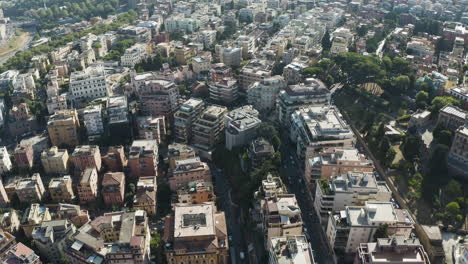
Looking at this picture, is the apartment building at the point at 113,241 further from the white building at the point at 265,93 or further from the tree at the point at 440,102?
the tree at the point at 440,102

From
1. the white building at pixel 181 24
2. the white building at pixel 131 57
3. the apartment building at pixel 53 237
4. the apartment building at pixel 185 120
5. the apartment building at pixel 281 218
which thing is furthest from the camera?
the white building at pixel 181 24

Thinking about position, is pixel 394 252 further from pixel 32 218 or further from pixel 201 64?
pixel 201 64

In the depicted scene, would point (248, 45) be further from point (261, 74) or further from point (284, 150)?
point (284, 150)

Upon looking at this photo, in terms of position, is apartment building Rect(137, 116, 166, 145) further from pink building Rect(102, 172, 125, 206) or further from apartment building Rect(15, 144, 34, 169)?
apartment building Rect(15, 144, 34, 169)

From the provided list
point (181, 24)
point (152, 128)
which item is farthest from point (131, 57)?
point (152, 128)

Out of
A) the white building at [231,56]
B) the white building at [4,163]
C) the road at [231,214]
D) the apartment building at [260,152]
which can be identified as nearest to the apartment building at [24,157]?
the white building at [4,163]

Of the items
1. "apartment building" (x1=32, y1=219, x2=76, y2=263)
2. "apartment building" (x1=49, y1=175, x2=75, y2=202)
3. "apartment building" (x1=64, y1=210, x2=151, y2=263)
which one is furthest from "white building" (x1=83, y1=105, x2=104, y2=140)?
"apartment building" (x1=64, y1=210, x2=151, y2=263)

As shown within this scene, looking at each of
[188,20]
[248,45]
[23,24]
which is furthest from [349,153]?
[23,24]
